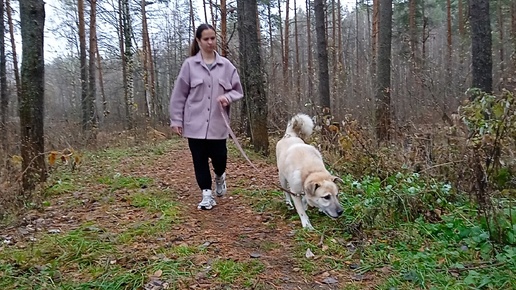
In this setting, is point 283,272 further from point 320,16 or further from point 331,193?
point 320,16

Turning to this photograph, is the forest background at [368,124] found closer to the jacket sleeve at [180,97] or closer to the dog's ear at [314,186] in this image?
the dog's ear at [314,186]

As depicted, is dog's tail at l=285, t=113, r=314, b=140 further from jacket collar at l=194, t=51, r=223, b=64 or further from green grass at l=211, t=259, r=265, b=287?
green grass at l=211, t=259, r=265, b=287

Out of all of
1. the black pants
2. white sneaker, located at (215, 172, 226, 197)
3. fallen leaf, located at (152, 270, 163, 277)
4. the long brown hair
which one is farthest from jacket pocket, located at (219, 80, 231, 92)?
fallen leaf, located at (152, 270, 163, 277)

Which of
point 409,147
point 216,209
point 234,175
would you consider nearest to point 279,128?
point 234,175

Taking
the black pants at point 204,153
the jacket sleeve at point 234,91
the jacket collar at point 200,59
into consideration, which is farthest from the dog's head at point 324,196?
the jacket collar at point 200,59

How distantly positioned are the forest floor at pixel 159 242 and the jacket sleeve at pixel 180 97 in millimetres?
1013

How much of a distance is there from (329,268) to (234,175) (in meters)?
3.60

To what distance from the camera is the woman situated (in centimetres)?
449

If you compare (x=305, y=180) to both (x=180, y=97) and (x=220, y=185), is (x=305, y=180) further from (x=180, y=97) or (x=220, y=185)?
(x=180, y=97)

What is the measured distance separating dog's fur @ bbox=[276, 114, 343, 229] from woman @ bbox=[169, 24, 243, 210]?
824mm

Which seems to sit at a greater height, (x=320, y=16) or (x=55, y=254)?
(x=320, y=16)

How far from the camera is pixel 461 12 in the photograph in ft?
69.9

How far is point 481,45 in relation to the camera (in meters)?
8.19

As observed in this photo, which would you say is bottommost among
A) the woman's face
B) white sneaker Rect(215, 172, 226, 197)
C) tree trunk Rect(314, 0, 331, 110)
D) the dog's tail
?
white sneaker Rect(215, 172, 226, 197)
